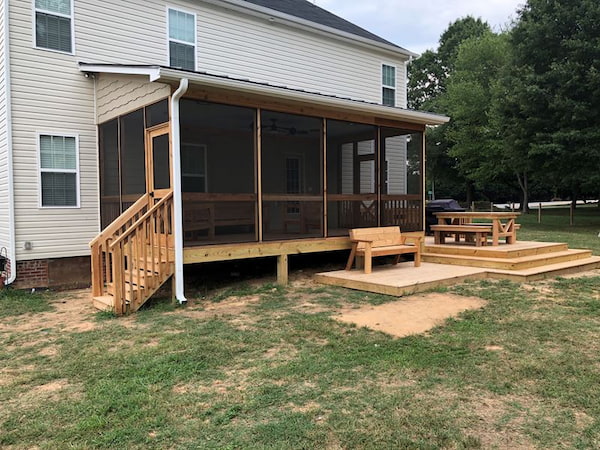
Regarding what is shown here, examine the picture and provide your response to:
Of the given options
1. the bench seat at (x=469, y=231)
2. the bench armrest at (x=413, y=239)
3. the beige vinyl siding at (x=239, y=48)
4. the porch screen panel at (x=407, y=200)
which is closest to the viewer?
the bench armrest at (x=413, y=239)

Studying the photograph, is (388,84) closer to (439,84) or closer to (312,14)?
(312,14)

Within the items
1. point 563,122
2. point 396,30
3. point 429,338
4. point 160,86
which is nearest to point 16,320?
point 160,86

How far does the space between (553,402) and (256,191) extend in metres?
5.24

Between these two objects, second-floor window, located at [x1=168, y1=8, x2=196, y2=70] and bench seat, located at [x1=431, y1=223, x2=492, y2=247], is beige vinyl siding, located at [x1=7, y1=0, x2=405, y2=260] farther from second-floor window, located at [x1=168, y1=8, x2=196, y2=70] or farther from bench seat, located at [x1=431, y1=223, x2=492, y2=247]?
bench seat, located at [x1=431, y1=223, x2=492, y2=247]

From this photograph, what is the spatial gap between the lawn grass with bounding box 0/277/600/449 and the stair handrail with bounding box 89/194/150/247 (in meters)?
1.53

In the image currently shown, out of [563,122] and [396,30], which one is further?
[396,30]

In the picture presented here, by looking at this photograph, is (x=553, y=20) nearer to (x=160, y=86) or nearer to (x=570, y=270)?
(x=570, y=270)

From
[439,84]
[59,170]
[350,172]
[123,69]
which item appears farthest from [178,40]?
[439,84]

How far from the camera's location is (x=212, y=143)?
11141 mm

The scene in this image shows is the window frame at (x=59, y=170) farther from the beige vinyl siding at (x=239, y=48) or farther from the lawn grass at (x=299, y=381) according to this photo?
the lawn grass at (x=299, y=381)

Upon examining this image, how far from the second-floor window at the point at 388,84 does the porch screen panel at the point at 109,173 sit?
7.83m

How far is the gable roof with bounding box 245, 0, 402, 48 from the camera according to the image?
38.5 ft

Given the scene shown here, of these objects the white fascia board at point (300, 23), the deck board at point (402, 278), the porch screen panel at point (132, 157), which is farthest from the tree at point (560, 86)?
the porch screen panel at point (132, 157)

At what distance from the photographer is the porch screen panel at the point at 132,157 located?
7.85 meters
